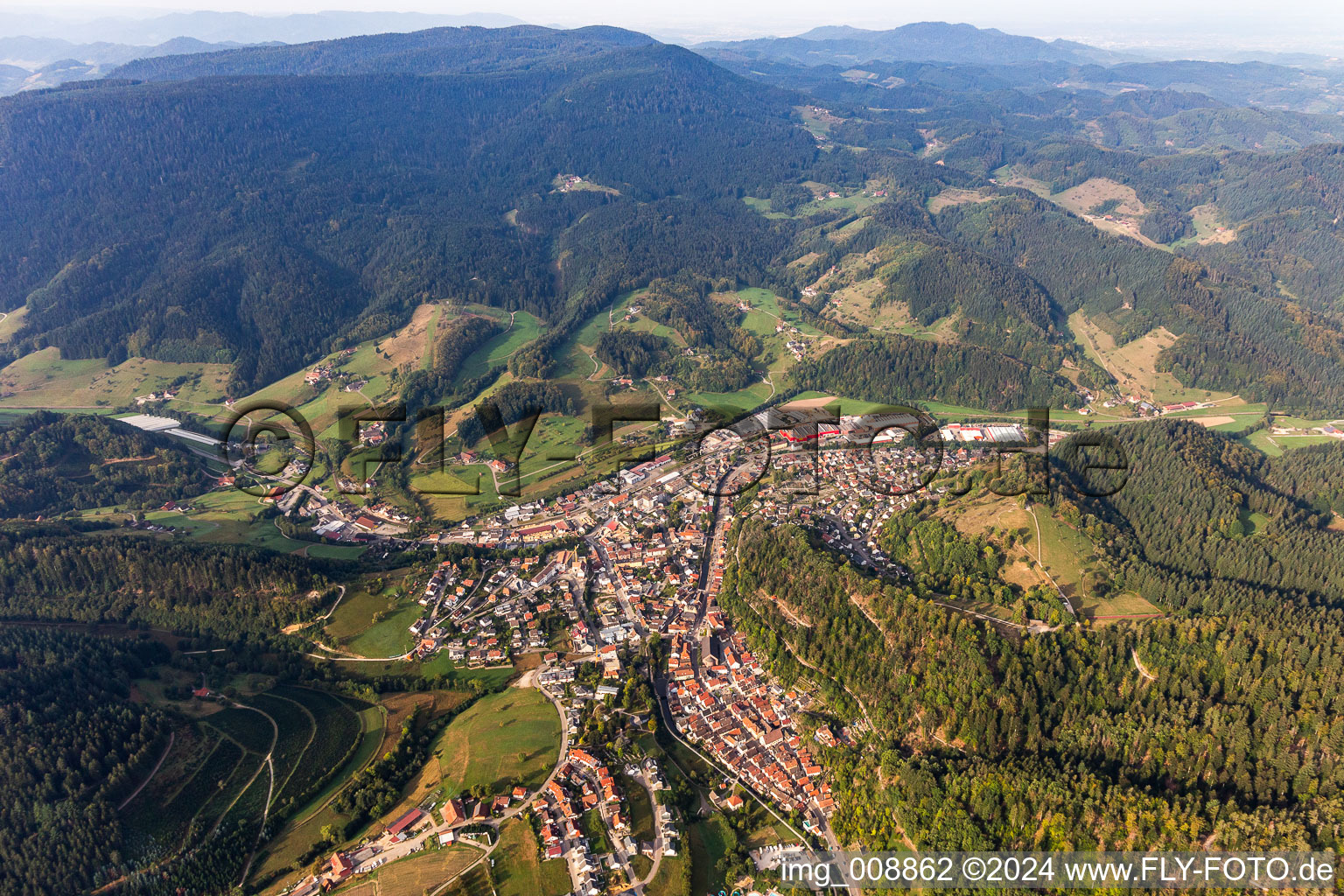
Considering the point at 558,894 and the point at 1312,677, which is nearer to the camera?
the point at 558,894

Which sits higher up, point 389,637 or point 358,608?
point 358,608

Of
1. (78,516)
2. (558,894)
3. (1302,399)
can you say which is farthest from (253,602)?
(1302,399)

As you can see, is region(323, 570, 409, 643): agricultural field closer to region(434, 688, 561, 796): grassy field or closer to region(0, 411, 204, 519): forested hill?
region(434, 688, 561, 796): grassy field

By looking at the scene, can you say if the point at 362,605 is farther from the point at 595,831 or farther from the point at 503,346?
the point at 503,346

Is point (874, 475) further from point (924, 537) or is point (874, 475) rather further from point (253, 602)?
point (253, 602)

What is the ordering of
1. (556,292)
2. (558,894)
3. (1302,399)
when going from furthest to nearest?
1. (556,292)
2. (1302,399)
3. (558,894)

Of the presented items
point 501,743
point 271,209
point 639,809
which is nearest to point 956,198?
point 271,209
